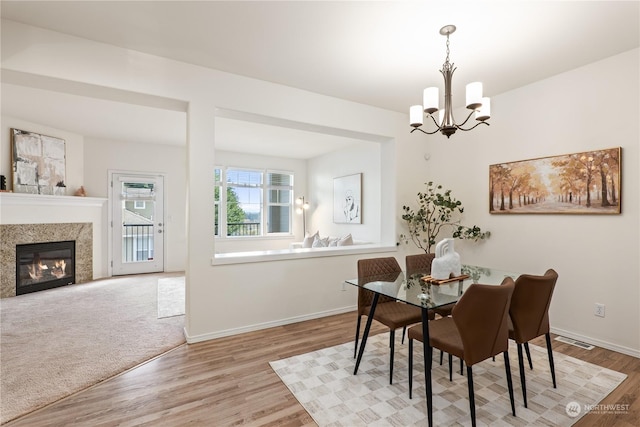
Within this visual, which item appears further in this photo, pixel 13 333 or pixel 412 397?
pixel 13 333

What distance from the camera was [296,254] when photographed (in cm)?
352

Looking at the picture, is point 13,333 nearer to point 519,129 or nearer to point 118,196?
point 118,196

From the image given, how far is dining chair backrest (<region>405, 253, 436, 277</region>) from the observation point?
3020mm

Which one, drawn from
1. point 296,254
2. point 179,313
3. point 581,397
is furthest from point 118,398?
point 581,397

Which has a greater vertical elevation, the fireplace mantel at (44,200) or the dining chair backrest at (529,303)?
the fireplace mantel at (44,200)

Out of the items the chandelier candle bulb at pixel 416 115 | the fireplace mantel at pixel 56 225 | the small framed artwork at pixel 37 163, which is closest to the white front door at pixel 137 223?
the fireplace mantel at pixel 56 225

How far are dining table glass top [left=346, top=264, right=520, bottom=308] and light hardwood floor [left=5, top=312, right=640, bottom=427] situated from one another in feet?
2.88

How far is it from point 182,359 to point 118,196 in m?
4.62

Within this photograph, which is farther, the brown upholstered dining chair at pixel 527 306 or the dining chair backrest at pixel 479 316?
the brown upholstered dining chair at pixel 527 306

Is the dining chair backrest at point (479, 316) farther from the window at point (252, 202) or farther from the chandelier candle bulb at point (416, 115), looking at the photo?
the window at point (252, 202)

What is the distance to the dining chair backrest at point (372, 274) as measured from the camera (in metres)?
2.58

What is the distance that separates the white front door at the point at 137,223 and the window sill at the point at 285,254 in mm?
3605

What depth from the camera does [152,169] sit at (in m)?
6.20

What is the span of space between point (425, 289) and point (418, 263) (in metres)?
0.85
